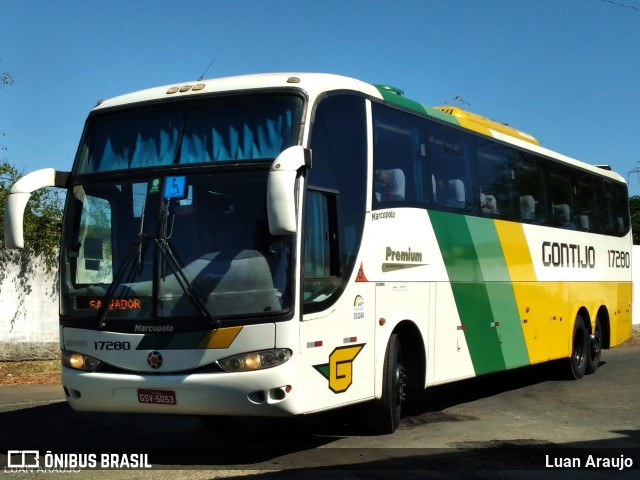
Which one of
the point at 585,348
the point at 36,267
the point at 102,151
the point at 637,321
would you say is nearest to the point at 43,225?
the point at 36,267

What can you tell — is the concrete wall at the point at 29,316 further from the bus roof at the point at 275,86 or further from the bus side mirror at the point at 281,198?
the bus side mirror at the point at 281,198

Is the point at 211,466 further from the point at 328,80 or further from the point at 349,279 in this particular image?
the point at 328,80

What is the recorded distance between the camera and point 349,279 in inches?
331

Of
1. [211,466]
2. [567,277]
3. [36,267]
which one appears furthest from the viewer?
[36,267]

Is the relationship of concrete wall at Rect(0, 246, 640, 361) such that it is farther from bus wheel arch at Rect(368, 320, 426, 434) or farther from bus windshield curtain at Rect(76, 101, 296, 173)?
bus wheel arch at Rect(368, 320, 426, 434)

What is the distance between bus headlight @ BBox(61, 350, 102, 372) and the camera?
7.98 metres

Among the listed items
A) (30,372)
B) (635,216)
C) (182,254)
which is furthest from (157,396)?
(635,216)

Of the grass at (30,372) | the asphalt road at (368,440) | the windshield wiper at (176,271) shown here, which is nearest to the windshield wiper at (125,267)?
the windshield wiper at (176,271)

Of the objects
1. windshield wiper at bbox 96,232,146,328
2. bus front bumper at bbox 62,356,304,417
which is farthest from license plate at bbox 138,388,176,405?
windshield wiper at bbox 96,232,146,328

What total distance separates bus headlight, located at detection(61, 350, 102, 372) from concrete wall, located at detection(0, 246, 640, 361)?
25.1 feet

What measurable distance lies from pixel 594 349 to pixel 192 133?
10559 millimetres

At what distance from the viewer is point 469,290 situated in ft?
36.9

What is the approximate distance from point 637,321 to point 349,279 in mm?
20945

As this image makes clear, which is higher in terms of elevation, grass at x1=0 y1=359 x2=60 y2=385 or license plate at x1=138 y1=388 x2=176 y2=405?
license plate at x1=138 y1=388 x2=176 y2=405
